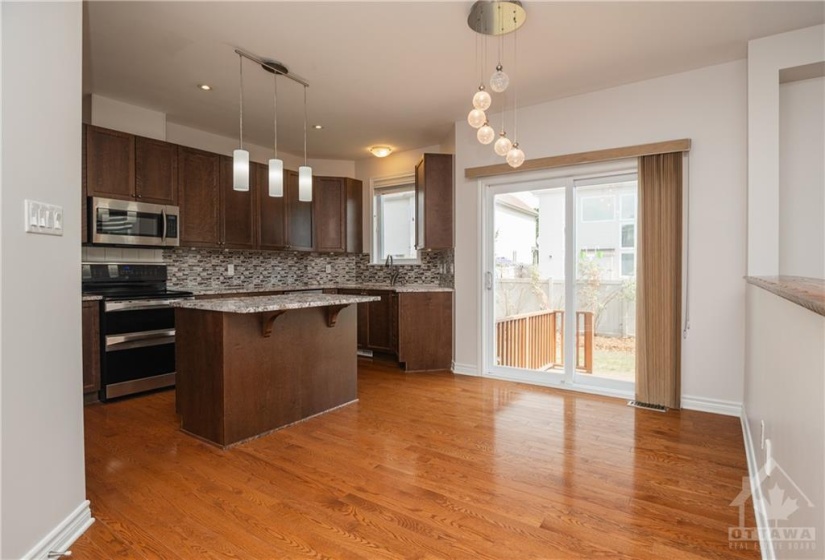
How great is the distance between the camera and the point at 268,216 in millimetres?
5109

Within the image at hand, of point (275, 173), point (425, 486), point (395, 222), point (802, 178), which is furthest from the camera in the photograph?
point (395, 222)

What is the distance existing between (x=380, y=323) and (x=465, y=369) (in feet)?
3.90

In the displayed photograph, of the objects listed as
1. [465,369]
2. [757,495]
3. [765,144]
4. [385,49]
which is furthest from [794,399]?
[465,369]

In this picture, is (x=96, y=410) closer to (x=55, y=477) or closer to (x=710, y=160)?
(x=55, y=477)

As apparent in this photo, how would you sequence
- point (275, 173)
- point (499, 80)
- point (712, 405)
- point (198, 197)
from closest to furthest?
point (499, 80) → point (275, 173) → point (712, 405) → point (198, 197)

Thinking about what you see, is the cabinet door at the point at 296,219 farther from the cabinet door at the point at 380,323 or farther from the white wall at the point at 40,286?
the white wall at the point at 40,286

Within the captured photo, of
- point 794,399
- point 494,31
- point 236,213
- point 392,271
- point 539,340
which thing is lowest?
point 539,340

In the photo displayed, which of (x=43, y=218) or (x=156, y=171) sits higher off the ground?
(x=156, y=171)

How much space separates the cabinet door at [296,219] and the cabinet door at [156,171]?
4.58ft

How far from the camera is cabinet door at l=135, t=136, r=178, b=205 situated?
392 cm

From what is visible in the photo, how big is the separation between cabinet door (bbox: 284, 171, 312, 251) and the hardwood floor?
103 inches

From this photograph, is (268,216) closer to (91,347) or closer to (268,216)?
(268,216)

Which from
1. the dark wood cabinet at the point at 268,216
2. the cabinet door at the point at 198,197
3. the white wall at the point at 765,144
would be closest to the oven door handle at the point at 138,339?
the cabinet door at the point at 198,197

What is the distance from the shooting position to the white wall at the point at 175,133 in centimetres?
392
